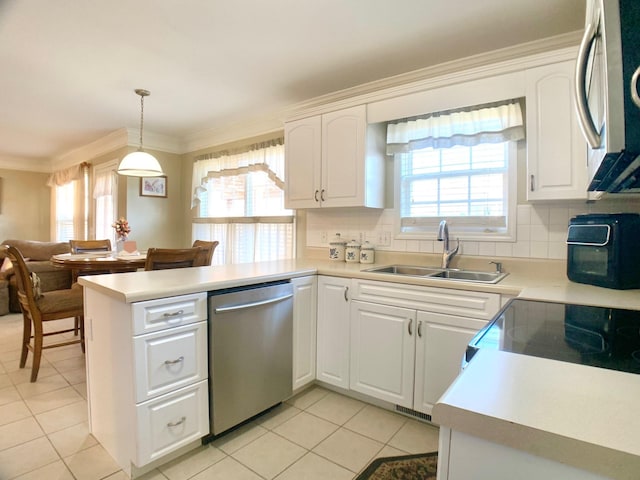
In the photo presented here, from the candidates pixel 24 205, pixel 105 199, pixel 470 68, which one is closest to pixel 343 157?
pixel 470 68

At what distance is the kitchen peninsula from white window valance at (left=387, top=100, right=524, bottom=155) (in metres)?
0.98

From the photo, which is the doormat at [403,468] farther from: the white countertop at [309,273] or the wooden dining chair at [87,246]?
the wooden dining chair at [87,246]

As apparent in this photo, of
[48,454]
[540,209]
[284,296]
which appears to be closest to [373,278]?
[284,296]

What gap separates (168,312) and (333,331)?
117cm

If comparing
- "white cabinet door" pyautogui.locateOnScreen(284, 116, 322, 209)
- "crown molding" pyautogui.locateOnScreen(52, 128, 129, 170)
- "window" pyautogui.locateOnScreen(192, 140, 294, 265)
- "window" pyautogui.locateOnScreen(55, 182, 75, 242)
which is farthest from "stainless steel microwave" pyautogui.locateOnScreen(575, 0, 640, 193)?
"window" pyautogui.locateOnScreen(55, 182, 75, 242)

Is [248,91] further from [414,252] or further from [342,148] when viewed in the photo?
[414,252]

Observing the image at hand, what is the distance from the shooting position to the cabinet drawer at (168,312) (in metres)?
1.54

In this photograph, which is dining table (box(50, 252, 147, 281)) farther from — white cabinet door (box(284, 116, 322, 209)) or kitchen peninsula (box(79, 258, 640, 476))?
white cabinet door (box(284, 116, 322, 209))

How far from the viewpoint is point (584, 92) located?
81 cm

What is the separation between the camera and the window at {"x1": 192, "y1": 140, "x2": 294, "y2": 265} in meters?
3.72

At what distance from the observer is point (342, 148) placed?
8.98ft

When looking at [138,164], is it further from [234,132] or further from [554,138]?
[554,138]

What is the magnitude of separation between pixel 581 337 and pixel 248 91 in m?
3.10

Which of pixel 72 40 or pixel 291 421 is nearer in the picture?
pixel 291 421
